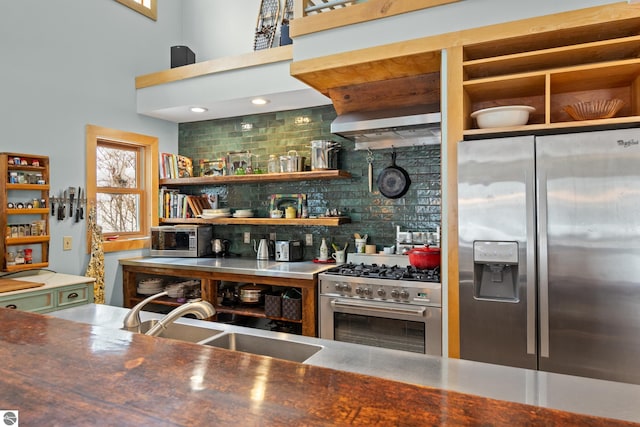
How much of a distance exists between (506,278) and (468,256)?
0.80 ft

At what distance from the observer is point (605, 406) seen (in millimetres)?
978

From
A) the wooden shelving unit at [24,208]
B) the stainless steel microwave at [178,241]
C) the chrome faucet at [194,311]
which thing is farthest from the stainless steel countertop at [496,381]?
the stainless steel microwave at [178,241]

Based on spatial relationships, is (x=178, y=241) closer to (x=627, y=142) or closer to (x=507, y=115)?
(x=507, y=115)

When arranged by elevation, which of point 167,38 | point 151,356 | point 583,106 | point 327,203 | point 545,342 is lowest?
point 545,342

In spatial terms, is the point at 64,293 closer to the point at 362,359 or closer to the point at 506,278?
the point at 362,359

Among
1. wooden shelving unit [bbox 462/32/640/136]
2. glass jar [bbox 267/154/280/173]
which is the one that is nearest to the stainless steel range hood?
wooden shelving unit [bbox 462/32/640/136]

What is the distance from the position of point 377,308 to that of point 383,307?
44 mm

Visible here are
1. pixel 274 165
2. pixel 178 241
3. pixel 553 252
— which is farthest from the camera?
pixel 178 241

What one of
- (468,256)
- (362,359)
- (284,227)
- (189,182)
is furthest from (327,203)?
(362,359)

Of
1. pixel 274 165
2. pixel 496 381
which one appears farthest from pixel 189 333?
pixel 274 165

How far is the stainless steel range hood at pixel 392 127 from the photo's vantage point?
291 cm

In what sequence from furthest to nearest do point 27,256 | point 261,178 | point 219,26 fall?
1. point 219,26
2. point 261,178
3. point 27,256

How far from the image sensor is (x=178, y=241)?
420 centimetres

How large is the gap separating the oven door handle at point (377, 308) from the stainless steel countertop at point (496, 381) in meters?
1.25
